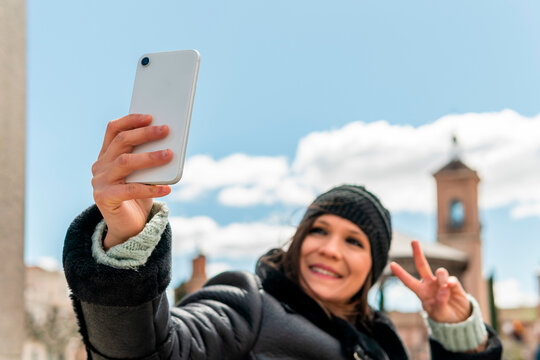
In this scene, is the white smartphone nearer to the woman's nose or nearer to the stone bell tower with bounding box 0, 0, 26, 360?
the woman's nose

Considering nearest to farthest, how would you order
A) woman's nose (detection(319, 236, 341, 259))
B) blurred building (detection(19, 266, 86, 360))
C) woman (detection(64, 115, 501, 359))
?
woman (detection(64, 115, 501, 359)), woman's nose (detection(319, 236, 341, 259)), blurred building (detection(19, 266, 86, 360))

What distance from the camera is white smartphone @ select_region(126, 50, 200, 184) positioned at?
1.15 meters

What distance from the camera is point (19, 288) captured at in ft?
12.5

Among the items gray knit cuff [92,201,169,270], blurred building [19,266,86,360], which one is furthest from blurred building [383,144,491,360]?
gray knit cuff [92,201,169,270]

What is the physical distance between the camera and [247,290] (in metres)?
1.85

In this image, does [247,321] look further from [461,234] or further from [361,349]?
[461,234]

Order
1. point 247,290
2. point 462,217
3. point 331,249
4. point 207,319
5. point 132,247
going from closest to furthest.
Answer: point 132,247
point 207,319
point 247,290
point 331,249
point 462,217

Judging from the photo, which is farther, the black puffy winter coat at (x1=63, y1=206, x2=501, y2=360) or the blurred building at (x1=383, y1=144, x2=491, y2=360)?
the blurred building at (x1=383, y1=144, x2=491, y2=360)

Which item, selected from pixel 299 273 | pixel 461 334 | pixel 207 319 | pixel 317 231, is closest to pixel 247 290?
pixel 207 319

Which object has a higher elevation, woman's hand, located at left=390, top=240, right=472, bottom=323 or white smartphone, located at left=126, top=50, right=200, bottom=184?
white smartphone, located at left=126, top=50, right=200, bottom=184

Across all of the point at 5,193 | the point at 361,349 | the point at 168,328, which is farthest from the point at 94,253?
Answer: the point at 5,193

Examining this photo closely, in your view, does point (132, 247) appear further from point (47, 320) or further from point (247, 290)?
point (47, 320)

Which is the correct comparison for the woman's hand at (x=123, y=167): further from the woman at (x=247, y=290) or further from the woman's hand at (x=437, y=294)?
the woman's hand at (x=437, y=294)

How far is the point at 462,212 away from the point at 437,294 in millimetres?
35011
